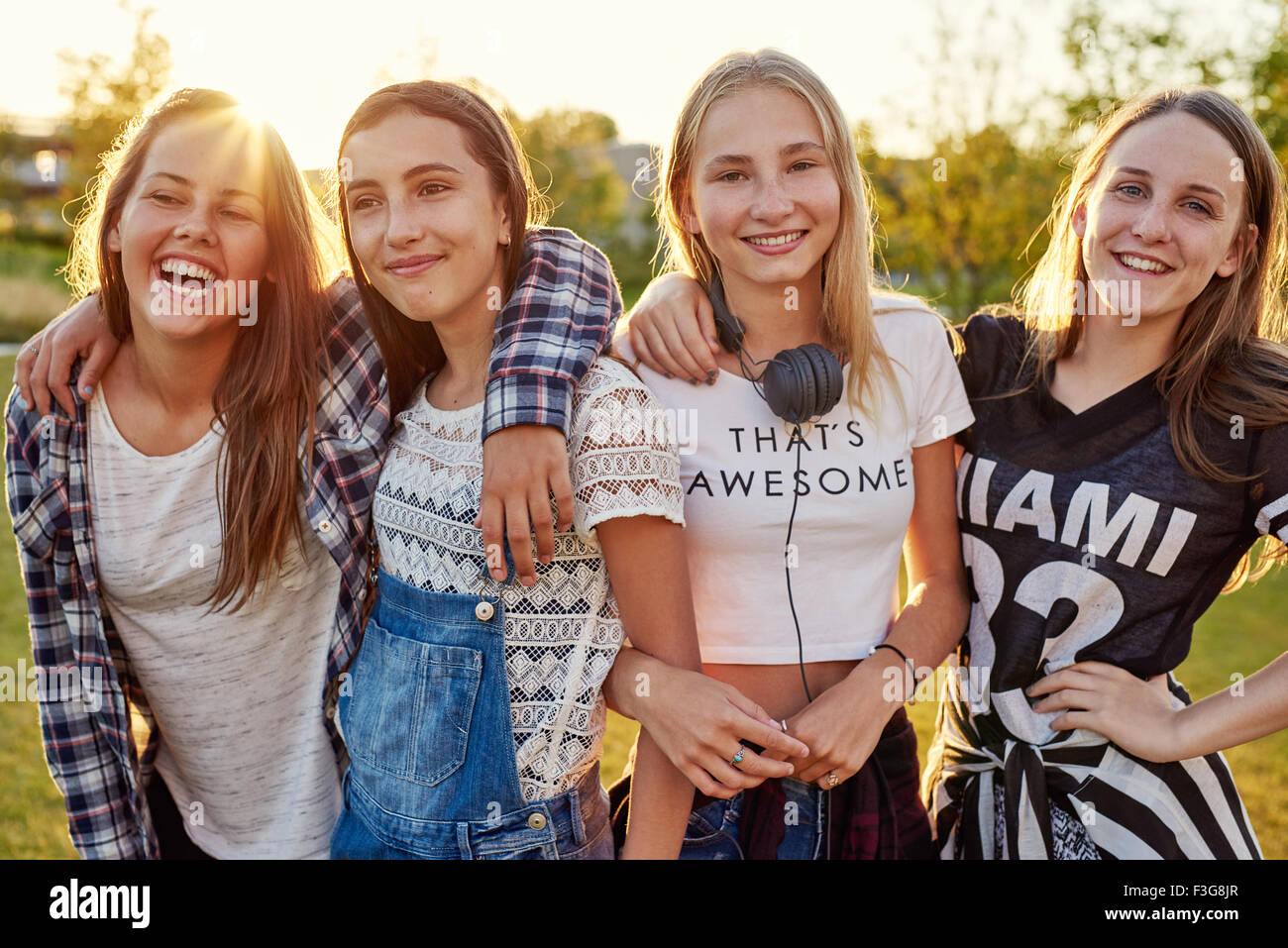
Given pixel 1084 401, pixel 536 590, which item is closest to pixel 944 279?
pixel 1084 401

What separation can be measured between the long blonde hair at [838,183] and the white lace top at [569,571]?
1.93 feet

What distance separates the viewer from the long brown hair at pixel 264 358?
7.96 feet

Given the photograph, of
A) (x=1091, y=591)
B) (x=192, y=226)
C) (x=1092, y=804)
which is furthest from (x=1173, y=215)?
(x=192, y=226)

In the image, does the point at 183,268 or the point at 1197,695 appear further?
the point at 1197,695

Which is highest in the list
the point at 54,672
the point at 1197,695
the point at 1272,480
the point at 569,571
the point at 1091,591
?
the point at 1272,480

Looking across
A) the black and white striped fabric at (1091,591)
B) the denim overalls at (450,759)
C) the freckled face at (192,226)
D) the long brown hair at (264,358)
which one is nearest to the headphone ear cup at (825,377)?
the black and white striped fabric at (1091,591)

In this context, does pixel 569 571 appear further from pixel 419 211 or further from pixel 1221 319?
pixel 1221 319

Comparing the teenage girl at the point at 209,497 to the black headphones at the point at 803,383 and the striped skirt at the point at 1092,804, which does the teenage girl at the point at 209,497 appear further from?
the striped skirt at the point at 1092,804

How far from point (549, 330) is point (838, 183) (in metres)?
0.82

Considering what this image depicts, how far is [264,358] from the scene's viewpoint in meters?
2.51

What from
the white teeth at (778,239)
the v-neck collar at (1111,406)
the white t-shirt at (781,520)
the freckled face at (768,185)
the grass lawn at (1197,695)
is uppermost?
the freckled face at (768,185)

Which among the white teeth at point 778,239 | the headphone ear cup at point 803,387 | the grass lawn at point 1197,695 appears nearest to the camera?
the headphone ear cup at point 803,387

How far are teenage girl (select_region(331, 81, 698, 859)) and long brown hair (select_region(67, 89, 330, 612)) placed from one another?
316 millimetres

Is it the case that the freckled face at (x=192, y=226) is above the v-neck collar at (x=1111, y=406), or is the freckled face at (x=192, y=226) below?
above
